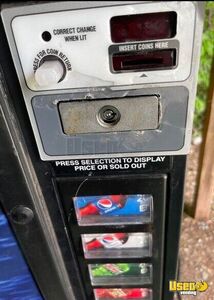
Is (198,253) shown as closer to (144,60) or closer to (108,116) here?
(108,116)

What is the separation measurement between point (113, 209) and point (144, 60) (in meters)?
0.53

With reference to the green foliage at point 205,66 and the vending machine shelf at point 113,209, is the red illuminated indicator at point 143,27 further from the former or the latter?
the vending machine shelf at point 113,209

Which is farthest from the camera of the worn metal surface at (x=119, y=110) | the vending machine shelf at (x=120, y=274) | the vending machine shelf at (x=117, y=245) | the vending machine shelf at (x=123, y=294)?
the vending machine shelf at (x=123, y=294)

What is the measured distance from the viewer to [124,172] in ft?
3.76

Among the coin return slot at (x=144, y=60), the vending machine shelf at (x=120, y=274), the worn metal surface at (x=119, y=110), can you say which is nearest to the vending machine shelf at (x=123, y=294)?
the vending machine shelf at (x=120, y=274)

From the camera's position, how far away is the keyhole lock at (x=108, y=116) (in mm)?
996

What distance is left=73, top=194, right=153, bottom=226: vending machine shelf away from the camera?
48.9 inches

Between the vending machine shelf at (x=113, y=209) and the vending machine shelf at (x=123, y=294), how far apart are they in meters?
0.46

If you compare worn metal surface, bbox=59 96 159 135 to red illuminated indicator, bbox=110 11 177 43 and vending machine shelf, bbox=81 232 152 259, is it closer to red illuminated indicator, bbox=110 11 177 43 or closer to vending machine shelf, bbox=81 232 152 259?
red illuminated indicator, bbox=110 11 177 43

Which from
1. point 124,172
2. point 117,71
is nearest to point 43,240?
point 124,172

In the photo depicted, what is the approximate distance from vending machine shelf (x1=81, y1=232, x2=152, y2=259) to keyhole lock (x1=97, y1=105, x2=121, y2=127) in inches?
19.2

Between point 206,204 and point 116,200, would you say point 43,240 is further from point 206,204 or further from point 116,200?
point 206,204

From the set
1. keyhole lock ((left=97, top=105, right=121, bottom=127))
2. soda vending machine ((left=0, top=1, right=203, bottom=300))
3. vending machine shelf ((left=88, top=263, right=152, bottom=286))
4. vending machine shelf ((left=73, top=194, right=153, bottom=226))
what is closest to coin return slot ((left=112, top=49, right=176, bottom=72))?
soda vending machine ((left=0, top=1, right=203, bottom=300))

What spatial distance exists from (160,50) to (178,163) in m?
0.34
